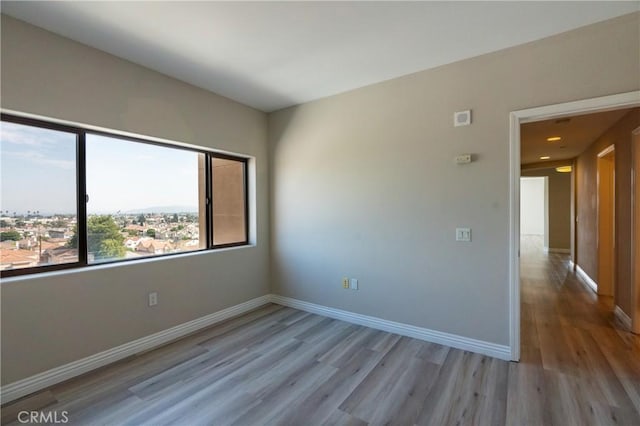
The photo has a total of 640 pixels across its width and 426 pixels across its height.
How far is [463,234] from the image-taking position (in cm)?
285

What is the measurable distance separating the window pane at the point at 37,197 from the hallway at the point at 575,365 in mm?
3705

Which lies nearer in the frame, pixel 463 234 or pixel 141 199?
pixel 463 234

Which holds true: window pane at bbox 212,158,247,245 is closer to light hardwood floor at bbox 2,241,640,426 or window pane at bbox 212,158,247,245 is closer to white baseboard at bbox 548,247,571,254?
light hardwood floor at bbox 2,241,640,426

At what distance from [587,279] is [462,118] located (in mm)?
4673

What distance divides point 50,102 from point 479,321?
13.4ft

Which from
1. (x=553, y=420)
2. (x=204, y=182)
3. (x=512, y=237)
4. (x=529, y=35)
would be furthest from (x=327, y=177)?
(x=553, y=420)

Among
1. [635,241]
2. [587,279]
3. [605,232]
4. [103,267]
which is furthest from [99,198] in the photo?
[587,279]

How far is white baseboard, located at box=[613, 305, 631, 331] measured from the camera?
3.23 m

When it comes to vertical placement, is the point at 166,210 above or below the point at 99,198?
below

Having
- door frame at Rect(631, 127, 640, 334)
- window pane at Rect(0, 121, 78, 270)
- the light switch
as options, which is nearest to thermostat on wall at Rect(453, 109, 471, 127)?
the light switch

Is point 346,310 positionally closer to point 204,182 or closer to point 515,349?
point 515,349

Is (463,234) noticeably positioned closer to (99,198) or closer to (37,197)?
(99,198)

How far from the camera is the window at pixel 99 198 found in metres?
2.26

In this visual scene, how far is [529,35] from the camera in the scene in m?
2.41
